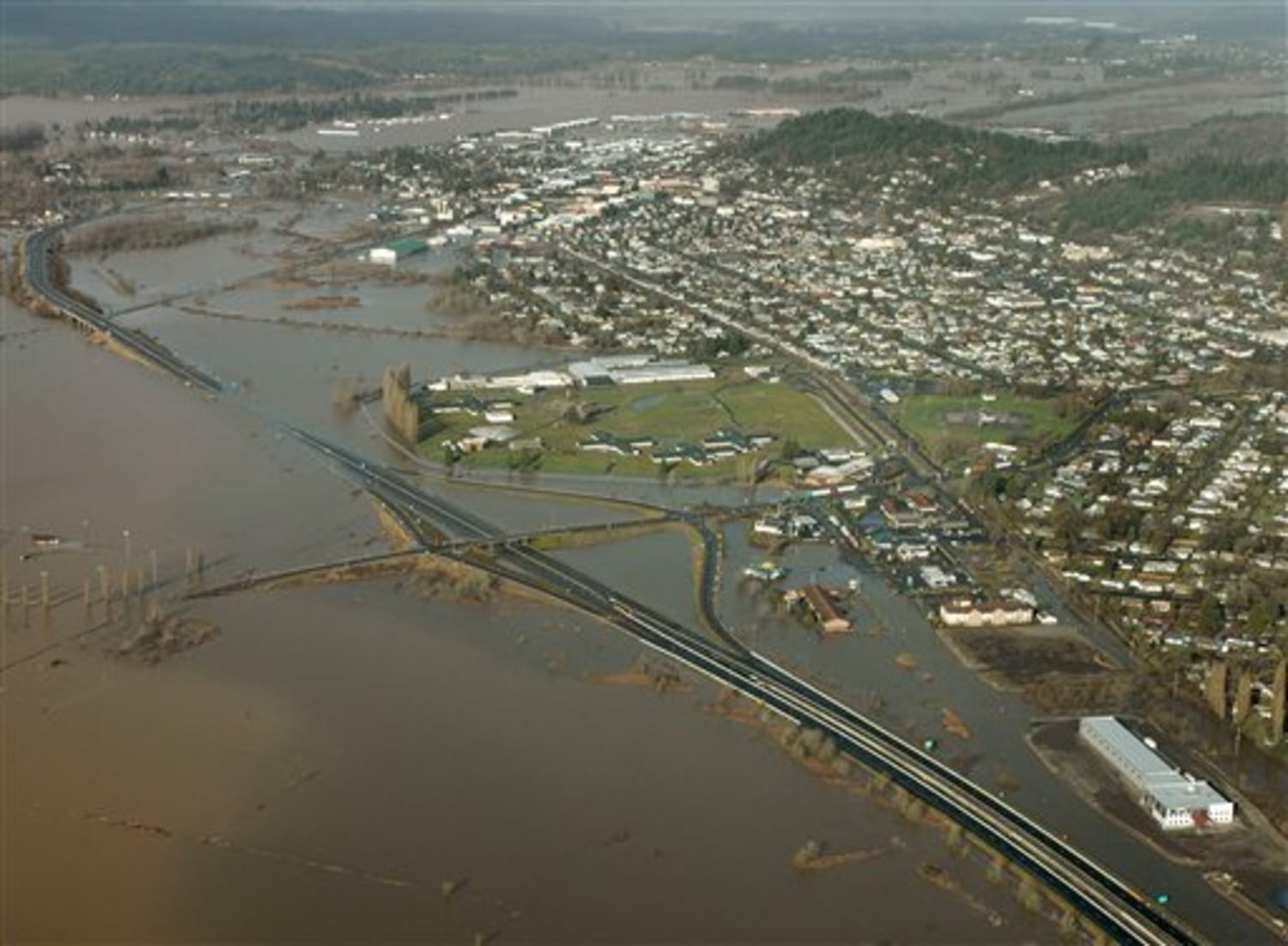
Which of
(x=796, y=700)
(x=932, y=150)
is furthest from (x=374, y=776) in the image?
(x=932, y=150)

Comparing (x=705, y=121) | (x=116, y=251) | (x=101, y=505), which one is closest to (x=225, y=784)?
(x=101, y=505)

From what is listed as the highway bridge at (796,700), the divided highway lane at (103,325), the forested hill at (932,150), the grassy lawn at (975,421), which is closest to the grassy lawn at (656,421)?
the grassy lawn at (975,421)

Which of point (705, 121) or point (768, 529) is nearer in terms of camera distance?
point (768, 529)

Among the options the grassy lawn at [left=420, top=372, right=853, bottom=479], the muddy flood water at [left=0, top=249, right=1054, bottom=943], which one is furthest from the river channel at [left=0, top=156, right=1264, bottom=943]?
the grassy lawn at [left=420, top=372, right=853, bottom=479]

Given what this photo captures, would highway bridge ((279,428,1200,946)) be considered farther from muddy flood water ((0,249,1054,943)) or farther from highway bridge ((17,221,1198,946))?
muddy flood water ((0,249,1054,943))

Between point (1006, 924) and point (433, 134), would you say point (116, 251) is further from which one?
point (1006, 924)

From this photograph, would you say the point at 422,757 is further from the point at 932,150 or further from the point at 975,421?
the point at 932,150
